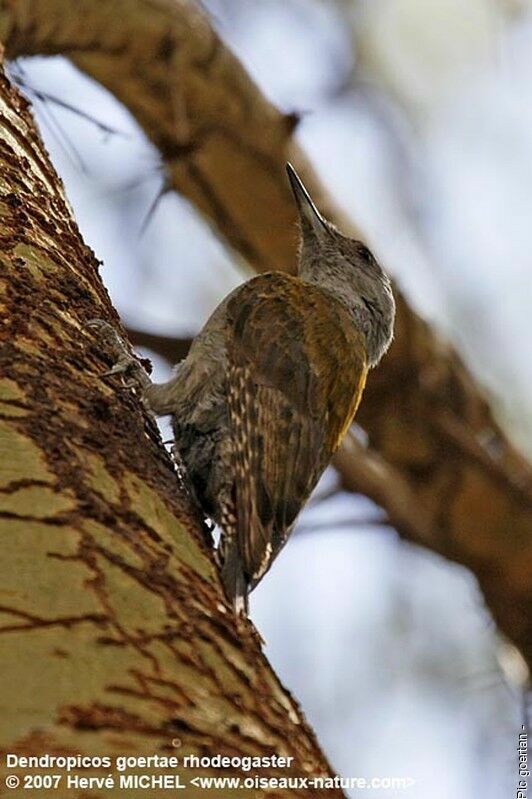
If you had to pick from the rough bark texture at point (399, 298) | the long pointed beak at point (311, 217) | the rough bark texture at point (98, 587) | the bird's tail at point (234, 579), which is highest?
the rough bark texture at point (98, 587)

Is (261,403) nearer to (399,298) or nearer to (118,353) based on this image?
(118,353)

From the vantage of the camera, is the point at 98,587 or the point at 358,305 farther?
the point at 358,305

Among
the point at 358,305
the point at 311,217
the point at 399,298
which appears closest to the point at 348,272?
the point at 358,305

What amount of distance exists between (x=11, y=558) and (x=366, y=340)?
122 inches

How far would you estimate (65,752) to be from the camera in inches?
61.2

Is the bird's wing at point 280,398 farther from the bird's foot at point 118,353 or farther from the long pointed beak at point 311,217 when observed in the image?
the long pointed beak at point 311,217

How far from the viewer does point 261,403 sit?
3.47m

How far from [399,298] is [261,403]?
233 centimetres

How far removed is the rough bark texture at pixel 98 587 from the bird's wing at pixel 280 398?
0.61m

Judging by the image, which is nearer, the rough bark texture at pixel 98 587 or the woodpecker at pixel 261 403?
the rough bark texture at pixel 98 587

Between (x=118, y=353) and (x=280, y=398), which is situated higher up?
(x=118, y=353)

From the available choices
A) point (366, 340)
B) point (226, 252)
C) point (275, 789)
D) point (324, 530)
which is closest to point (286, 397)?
point (366, 340)

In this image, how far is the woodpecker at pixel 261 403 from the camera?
10.5 ft

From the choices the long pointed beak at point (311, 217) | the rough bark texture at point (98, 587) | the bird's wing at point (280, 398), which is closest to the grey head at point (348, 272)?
the long pointed beak at point (311, 217)
